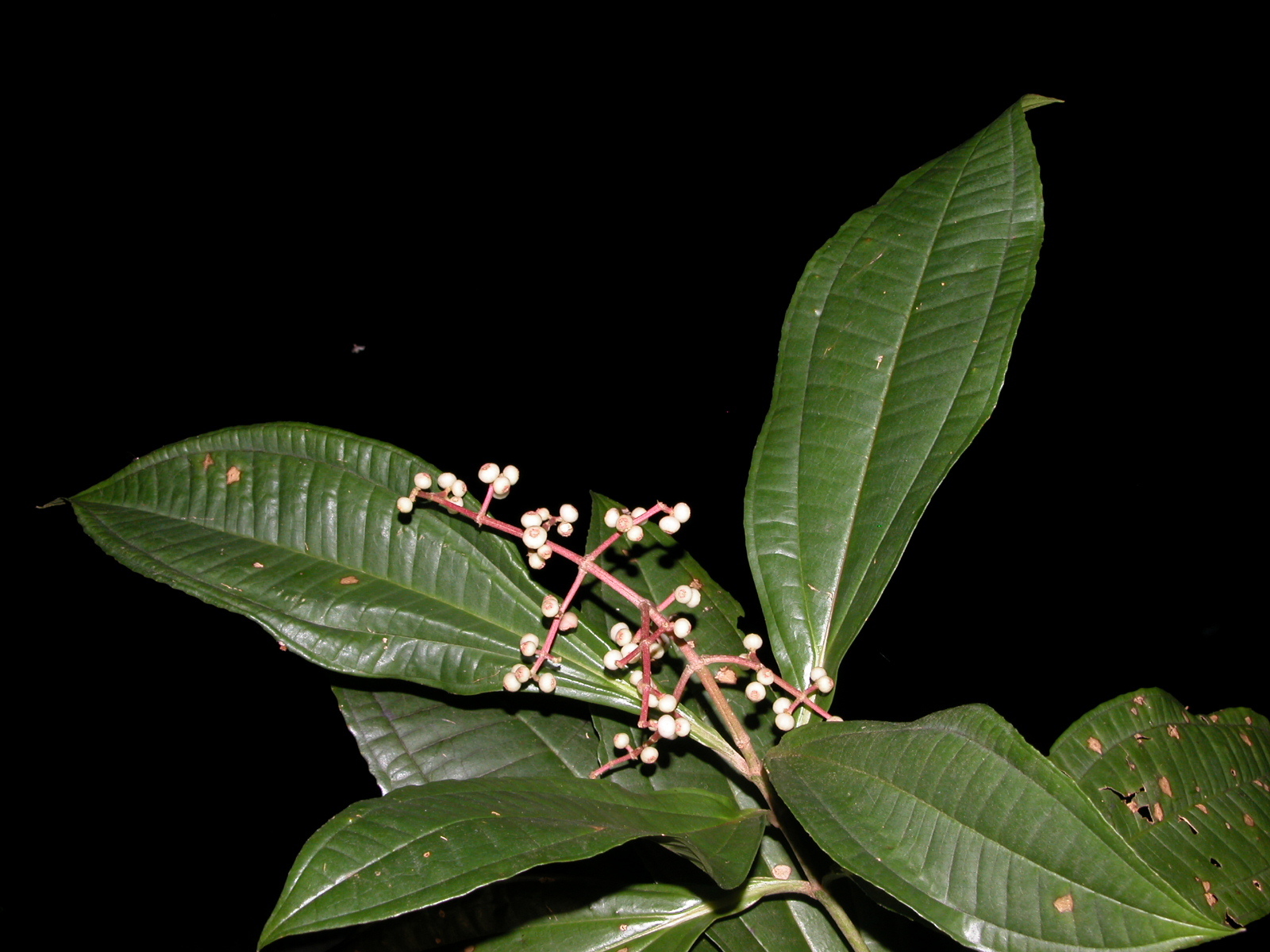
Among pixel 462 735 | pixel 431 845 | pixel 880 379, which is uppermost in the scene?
pixel 880 379

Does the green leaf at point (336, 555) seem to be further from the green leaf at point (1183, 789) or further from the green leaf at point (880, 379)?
the green leaf at point (1183, 789)

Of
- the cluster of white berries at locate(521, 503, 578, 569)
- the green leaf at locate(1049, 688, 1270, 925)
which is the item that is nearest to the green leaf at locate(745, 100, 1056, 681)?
the cluster of white berries at locate(521, 503, 578, 569)

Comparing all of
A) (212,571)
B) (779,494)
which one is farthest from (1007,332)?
(212,571)

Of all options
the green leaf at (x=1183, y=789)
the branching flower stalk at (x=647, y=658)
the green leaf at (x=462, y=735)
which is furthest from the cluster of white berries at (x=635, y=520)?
the green leaf at (x=1183, y=789)

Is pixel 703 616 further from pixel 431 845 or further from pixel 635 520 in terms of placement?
pixel 431 845

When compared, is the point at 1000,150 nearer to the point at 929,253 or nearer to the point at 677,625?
the point at 929,253

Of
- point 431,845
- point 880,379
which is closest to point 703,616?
point 880,379
